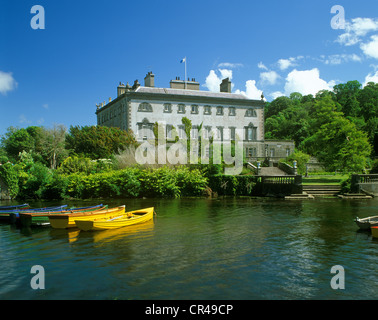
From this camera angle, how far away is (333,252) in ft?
43.7

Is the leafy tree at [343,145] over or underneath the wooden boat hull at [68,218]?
over

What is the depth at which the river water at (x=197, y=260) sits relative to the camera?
31.4 feet

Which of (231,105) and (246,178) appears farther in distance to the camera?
(231,105)

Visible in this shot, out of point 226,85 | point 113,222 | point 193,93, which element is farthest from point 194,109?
point 113,222

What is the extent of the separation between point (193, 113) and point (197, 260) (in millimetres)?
46231

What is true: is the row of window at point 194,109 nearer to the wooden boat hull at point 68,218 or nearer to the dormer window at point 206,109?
the dormer window at point 206,109

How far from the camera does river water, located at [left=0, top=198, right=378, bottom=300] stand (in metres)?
9.58

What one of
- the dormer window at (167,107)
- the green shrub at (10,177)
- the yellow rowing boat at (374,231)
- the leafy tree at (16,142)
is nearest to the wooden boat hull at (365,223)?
the yellow rowing boat at (374,231)

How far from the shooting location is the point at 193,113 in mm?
57156

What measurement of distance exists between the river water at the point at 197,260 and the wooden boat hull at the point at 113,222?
0.30m

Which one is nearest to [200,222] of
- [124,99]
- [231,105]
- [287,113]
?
[124,99]
